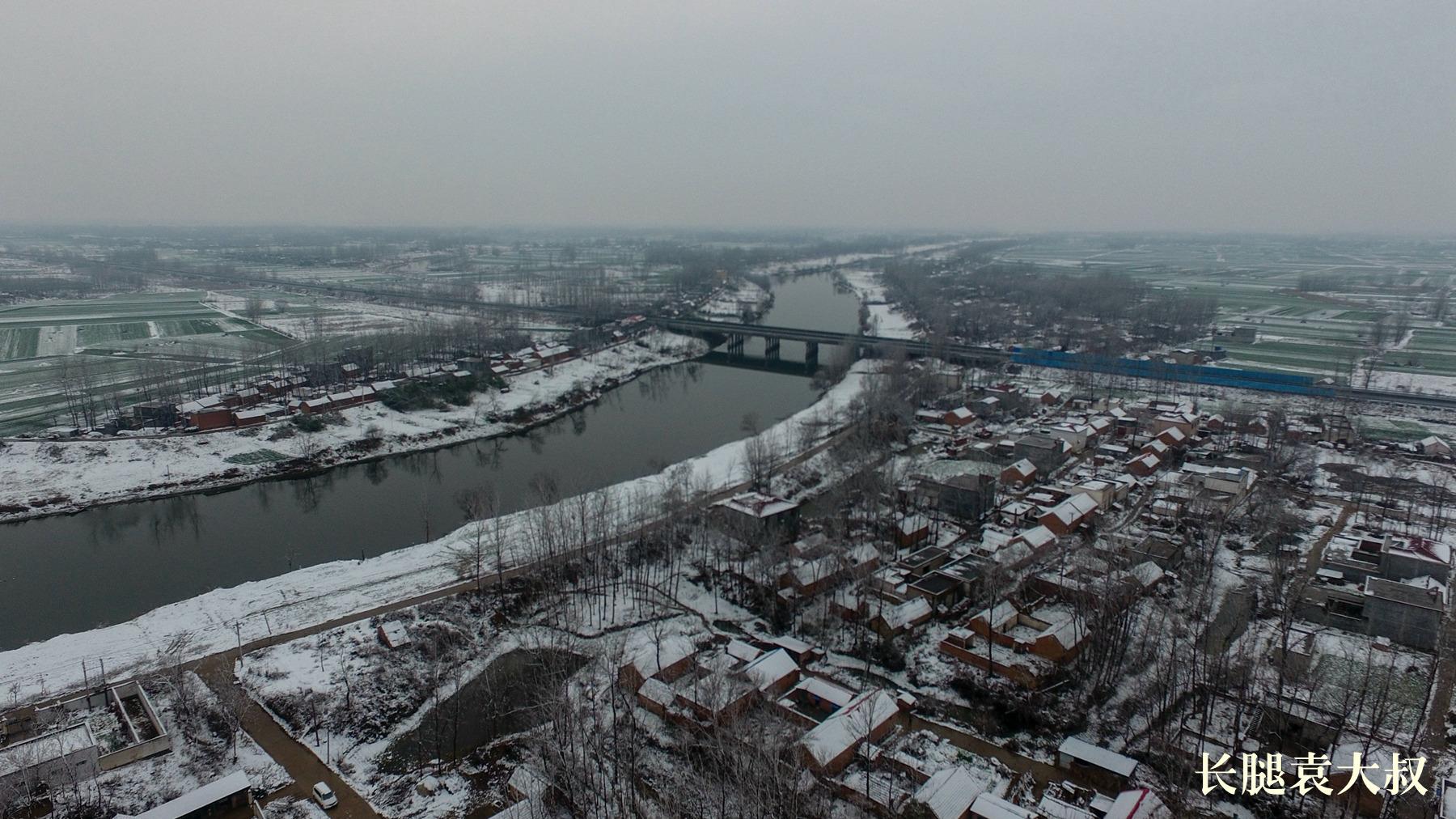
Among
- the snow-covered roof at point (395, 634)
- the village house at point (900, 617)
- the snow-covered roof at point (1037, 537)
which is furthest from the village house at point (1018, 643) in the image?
the snow-covered roof at point (395, 634)

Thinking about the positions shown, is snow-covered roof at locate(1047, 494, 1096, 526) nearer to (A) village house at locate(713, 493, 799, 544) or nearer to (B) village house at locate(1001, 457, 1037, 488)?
(B) village house at locate(1001, 457, 1037, 488)

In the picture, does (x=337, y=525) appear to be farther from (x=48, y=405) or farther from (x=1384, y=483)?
(x=1384, y=483)

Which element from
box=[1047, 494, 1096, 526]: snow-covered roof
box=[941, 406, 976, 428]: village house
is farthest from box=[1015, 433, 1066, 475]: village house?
box=[941, 406, 976, 428]: village house

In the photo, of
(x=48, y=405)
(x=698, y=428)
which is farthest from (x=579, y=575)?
(x=48, y=405)

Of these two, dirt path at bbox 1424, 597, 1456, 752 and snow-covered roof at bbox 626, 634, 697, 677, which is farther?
snow-covered roof at bbox 626, 634, 697, 677

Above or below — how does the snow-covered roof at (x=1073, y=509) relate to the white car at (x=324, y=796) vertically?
above

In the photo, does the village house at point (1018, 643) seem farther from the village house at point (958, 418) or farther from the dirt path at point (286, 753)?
the village house at point (958, 418)
